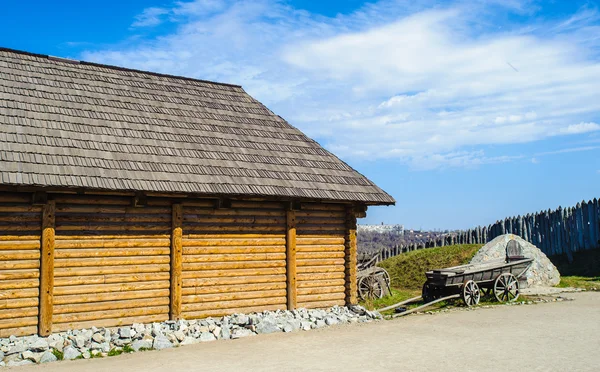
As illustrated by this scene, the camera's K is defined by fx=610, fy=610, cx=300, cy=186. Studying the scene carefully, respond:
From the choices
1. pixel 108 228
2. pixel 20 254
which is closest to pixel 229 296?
pixel 108 228

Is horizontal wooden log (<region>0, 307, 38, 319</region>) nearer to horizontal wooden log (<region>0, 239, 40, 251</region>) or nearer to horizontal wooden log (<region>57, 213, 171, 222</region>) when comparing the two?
horizontal wooden log (<region>0, 239, 40, 251</region>)

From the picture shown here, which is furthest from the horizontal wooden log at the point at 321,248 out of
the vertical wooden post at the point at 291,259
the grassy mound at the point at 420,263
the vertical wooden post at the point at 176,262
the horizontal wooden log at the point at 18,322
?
the grassy mound at the point at 420,263

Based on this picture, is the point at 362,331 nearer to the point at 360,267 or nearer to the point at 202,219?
the point at 202,219

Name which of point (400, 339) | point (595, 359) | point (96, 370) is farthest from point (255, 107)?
point (595, 359)

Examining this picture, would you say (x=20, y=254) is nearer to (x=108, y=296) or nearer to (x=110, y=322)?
(x=108, y=296)

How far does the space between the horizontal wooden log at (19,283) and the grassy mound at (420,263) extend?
1296 cm

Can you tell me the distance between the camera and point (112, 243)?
36.1 feet

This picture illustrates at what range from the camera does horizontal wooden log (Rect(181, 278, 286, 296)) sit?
38.9 ft

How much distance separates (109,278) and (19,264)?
1527 millimetres

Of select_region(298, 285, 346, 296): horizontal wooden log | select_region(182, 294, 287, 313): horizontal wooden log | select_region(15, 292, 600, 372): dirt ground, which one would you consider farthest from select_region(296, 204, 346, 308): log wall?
select_region(15, 292, 600, 372): dirt ground

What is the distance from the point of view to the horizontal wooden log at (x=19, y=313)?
32.6 feet

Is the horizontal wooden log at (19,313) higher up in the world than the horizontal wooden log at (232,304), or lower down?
higher up

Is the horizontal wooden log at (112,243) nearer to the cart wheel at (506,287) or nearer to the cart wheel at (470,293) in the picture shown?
the cart wheel at (470,293)

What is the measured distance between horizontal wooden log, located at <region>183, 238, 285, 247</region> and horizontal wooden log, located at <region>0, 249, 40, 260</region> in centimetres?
270
